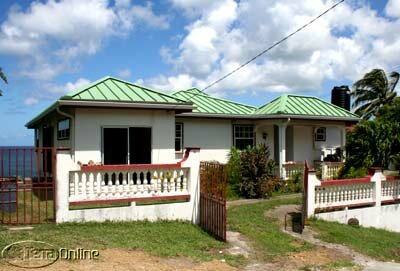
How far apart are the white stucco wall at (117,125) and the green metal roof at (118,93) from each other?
0.46m

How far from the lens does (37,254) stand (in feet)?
20.6

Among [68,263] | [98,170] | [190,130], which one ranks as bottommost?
[68,263]

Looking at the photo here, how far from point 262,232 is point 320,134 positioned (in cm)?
1170

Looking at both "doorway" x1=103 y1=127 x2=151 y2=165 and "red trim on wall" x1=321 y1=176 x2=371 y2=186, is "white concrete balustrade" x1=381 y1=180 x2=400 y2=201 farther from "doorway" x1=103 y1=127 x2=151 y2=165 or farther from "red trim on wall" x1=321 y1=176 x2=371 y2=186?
"doorway" x1=103 y1=127 x2=151 y2=165

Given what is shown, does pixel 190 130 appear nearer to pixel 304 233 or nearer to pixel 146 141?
pixel 146 141

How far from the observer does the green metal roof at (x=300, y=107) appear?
17.1m

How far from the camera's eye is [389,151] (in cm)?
1198

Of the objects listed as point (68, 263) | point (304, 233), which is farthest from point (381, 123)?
point (68, 263)

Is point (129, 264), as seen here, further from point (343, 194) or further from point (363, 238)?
point (343, 194)

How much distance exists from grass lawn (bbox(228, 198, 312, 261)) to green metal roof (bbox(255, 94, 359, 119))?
19.9 feet

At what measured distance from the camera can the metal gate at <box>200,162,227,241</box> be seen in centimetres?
821

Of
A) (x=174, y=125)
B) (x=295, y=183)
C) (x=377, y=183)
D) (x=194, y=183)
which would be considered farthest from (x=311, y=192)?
(x=295, y=183)

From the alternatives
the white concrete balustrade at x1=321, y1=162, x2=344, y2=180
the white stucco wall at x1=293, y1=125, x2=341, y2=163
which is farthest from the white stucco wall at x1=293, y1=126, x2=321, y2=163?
the white concrete balustrade at x1=321, y1=162, x2=344, y2=180

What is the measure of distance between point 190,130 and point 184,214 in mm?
7357
